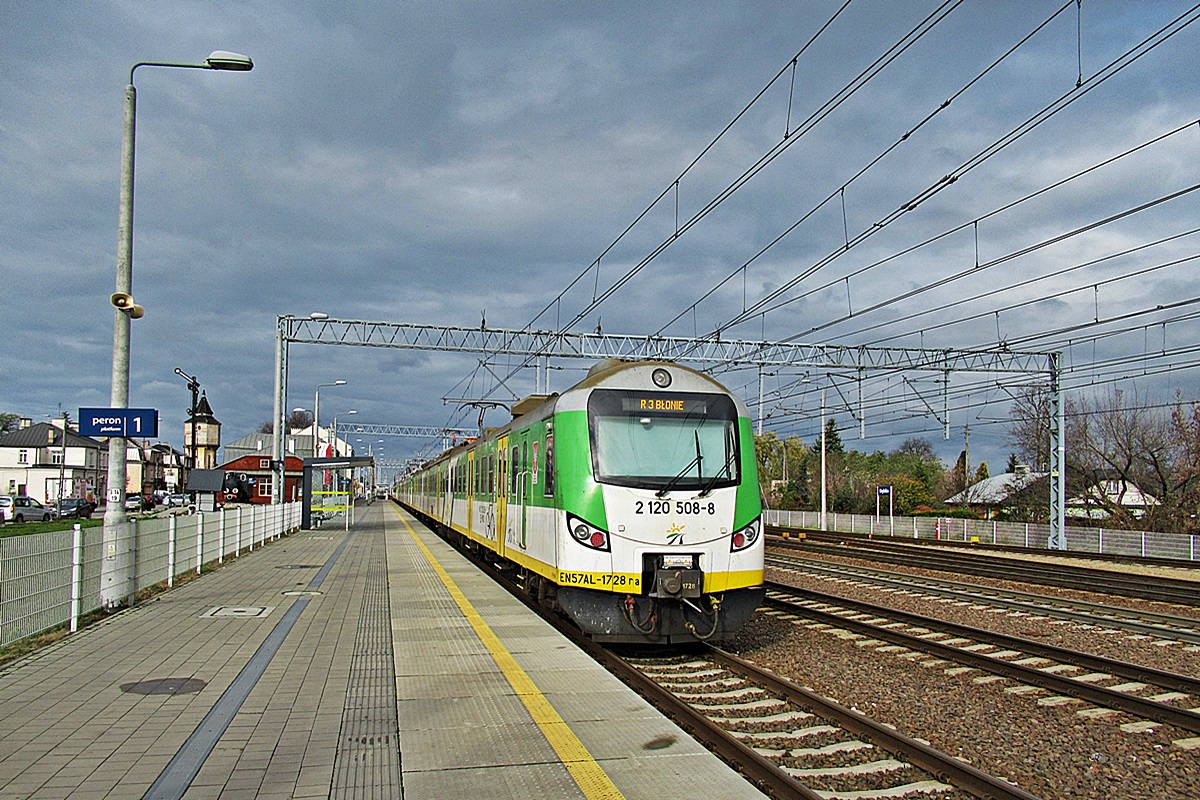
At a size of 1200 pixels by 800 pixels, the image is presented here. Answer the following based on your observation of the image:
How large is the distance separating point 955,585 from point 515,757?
586 inches

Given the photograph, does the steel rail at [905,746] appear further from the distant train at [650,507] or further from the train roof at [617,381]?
the train roof at [617,381]

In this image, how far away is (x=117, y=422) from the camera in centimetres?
1198

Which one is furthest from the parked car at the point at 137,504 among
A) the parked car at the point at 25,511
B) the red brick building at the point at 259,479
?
the red brick building at the point at 259,479

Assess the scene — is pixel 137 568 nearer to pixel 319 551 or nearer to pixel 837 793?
pixel 837 793

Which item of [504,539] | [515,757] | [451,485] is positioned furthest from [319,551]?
[515,757]

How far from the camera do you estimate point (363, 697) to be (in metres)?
7.50

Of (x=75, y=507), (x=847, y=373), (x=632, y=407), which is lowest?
(x=75, y=507)

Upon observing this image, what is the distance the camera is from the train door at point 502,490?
14.5 m

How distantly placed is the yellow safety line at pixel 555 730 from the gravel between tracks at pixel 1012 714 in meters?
2.71

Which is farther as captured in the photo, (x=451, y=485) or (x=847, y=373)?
(x=847, y=373)

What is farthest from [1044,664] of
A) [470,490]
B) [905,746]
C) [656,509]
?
[470,490]

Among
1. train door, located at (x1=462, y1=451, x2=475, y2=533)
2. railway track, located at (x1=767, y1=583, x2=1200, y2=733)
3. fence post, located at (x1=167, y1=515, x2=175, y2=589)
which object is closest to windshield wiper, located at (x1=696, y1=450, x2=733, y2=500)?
Result: railway track, located at (x1=767, y1=583, x2=1200, y2=733)

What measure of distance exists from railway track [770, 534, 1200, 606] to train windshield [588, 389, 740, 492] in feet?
34.1

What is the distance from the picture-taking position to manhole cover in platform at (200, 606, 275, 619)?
1218cm
